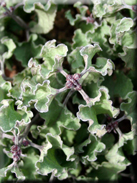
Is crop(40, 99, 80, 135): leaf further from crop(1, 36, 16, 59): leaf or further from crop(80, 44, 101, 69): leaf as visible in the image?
crop(1, 36, 16, 59): leaf

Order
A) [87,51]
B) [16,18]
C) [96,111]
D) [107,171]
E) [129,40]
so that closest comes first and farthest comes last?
1. [87,51]
2. [96,111]
3. [129,40]
4. [107,171]
5. [16,18]

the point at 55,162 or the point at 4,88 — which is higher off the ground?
the point at 4,88

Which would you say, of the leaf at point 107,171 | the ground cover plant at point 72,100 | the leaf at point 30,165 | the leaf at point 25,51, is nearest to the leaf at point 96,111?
the ground cover plant at point 72,100

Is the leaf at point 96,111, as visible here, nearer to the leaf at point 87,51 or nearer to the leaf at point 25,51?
the leaf at point 87,51

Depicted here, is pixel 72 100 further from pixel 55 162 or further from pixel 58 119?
pixel 55 162

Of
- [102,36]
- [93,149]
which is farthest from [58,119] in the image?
[102,36]

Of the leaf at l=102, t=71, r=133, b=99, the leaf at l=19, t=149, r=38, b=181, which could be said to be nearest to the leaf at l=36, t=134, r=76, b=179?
the leaf at l=19, t=149, r=38, b=181
